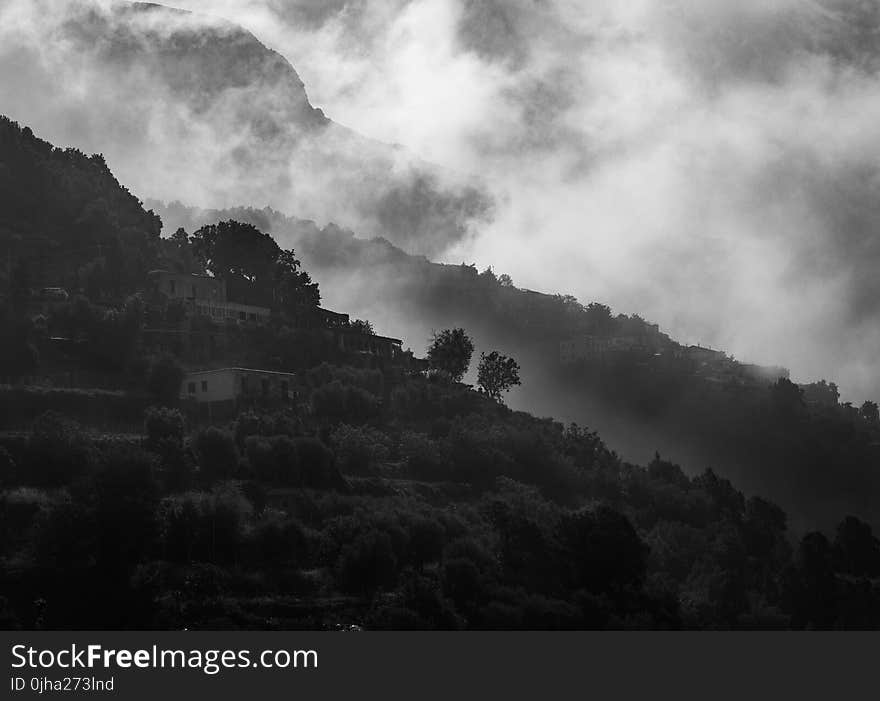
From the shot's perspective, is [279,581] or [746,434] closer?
[279,581]

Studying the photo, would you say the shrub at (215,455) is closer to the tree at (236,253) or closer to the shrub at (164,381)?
the shrub at (164,381)

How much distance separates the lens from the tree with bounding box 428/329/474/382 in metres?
121

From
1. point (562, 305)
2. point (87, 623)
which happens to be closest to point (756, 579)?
point (87, 623)

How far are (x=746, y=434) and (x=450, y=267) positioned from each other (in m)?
36.2

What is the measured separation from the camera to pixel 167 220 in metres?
154

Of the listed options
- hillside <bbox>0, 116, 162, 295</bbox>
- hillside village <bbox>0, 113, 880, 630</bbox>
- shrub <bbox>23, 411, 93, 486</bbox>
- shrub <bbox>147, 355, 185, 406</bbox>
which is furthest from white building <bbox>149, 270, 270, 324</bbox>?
shrub <bbox>23, 411, 93, 486</bbox>

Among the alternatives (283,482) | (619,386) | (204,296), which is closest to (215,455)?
(283,482)

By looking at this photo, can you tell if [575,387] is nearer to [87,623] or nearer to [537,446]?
[537,446]

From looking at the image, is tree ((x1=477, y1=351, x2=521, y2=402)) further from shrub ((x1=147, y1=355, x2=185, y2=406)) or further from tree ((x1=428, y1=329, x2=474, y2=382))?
→ shrub ((x1=147, y1=355, x2=185, y2=406))

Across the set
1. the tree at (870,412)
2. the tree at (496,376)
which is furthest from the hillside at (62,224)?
the tree at (870,412)

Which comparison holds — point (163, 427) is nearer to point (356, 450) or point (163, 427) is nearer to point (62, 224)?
point (356, 450)

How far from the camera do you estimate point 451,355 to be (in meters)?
122

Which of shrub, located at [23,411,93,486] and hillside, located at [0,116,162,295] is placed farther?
hillside, located at [0,116,162,295]

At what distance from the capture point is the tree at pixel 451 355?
398 feet
